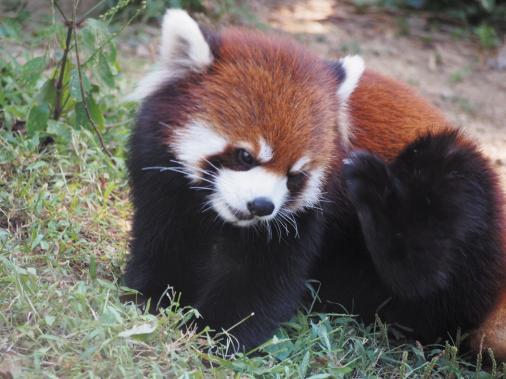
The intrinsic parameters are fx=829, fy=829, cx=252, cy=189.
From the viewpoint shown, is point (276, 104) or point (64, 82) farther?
point (64, 82)

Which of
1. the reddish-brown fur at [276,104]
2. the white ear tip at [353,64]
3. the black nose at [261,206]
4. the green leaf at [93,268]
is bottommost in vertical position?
the green leaf at [93,268]

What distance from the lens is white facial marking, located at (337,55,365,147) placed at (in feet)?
12.2

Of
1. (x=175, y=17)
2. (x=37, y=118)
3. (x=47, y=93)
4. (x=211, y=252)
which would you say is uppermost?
(x=175, y=17)

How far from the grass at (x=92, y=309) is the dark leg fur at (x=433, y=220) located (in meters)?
0.30

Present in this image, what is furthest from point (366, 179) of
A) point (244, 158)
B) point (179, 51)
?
point (179, 51)

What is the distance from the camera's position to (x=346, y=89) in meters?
3.73

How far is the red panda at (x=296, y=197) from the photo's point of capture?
3.40m

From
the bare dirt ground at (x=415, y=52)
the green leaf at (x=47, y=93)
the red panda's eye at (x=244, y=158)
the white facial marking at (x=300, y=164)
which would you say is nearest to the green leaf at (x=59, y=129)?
the green leaf at (x=47, y=93)

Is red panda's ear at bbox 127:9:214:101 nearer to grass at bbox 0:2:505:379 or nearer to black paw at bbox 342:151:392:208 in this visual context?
black paw at bbox 342:151:392:208

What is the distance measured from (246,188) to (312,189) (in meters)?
0.38

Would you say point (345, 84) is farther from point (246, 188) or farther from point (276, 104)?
point (246, 188)

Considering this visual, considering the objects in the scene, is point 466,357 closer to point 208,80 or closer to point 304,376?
point 304,376

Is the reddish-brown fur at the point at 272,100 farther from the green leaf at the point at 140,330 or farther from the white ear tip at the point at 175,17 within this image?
the green leaf at the point at 140,330

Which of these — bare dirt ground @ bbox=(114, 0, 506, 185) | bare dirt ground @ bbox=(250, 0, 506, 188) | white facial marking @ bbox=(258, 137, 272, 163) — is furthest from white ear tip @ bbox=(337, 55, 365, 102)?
bare dirt ground @ bbox=(250, 0, 506, 188)
